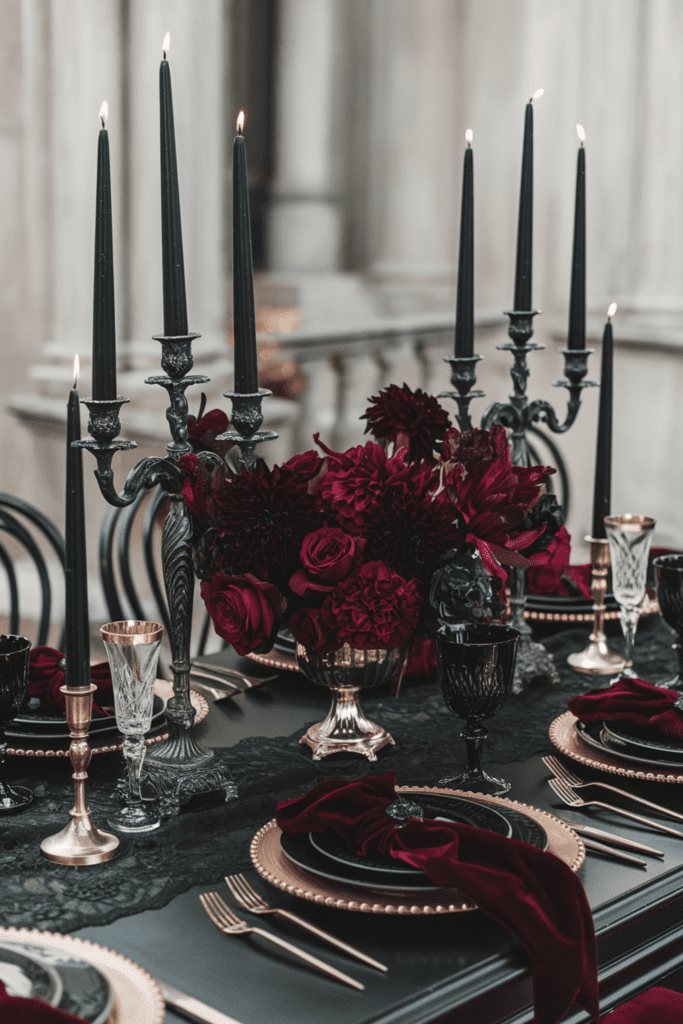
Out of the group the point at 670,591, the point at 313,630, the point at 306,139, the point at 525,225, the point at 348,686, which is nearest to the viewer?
the point at 313,630

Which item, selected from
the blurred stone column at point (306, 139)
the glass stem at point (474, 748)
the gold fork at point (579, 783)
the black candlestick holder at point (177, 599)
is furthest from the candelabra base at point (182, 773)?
the blurred stone column at point (306, 139)

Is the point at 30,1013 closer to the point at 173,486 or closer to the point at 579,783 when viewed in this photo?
the point at 173,486

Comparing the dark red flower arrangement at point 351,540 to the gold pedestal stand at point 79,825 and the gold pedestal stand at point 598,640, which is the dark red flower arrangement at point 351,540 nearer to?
the gold pedestal stand at point 79,825

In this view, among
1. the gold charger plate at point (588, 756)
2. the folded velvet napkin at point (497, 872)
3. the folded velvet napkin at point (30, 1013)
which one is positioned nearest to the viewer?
the folded velvet napkin at point (30, 1013)

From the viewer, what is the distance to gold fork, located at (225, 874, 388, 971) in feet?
2.67

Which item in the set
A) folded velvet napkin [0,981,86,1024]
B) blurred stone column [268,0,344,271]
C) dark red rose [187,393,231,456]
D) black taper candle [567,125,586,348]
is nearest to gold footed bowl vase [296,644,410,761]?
dark red rose [187,393,231,456]

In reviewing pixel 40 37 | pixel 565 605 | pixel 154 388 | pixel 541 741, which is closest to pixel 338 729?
pixel 541 741

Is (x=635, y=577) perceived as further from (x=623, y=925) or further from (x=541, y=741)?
(x=623, y=925)

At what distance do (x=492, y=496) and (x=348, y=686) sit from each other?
25cm

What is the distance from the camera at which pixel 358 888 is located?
34.6 inches

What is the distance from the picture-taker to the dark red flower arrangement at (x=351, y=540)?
1.02 meters

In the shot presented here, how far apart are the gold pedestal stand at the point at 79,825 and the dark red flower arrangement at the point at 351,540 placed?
0.14 metres

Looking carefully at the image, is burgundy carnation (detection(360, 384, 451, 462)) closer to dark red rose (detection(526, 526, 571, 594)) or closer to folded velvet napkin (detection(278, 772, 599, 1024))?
dark red rose (detection(526, 526, 571, 594))

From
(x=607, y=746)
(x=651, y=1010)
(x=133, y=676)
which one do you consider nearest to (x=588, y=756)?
(x=607, y=746)
